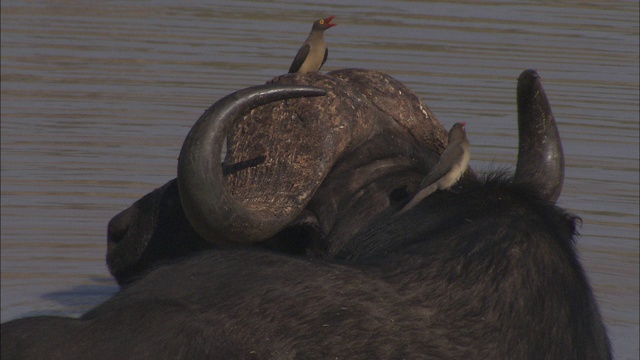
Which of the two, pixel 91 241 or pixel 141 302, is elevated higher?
pixel 141 302

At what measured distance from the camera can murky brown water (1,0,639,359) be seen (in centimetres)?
977

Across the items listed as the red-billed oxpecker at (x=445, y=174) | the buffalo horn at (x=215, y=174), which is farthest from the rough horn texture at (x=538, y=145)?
the buffalo horn at (x=215, y=174)

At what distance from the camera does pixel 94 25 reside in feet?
59.8

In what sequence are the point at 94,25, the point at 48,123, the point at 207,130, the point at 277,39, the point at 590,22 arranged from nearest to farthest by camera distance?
1. the point at 207,130
2. the point at 48,123
3. the point at 277,39
4. the point at 94,25
5. the point at 590,22

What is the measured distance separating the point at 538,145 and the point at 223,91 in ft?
29.0

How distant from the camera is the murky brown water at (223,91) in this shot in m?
9.77

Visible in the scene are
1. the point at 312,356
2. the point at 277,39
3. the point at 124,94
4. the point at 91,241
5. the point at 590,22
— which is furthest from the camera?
the point at 590,22

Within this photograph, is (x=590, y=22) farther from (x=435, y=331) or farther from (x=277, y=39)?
(x=435, y=331)

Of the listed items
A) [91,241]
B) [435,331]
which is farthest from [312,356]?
[91,241]

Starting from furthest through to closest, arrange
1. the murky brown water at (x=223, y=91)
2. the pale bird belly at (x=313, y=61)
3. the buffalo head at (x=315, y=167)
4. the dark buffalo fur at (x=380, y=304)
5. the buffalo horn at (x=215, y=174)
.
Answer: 1. the murky brown water at (x=223, y=91)
2. the pale bird belly at (x=313, y=61)
3. the buffalo head at (x=315, y=167)
4. the buffalo horn at (x=215, y=174)
5. the dark buffalo fur at (x=380, y=304)

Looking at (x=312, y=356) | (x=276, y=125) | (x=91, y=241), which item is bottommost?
(x=91, y=241)

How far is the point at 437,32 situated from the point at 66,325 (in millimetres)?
14460

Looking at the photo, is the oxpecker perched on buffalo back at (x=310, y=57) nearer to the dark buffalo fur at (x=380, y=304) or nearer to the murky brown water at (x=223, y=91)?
the dark buffalo fur at (x=380, y=304)

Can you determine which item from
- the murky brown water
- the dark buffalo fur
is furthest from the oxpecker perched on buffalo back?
the murky brown water
